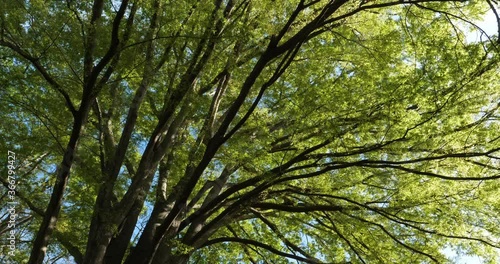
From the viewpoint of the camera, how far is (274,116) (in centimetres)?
635

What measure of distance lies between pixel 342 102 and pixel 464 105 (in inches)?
54.3

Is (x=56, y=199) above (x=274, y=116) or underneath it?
underneath

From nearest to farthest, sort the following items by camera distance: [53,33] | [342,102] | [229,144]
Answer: [53,33] < [342,102] < [229,144]

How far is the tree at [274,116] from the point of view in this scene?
14.0ft

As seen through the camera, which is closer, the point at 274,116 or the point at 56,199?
the point at 56,199

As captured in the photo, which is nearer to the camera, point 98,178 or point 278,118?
point 98,178

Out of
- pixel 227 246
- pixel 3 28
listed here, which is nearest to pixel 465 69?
pixel 3 28

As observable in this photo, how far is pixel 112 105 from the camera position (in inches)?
239

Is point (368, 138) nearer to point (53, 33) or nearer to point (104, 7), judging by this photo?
point (104, 7)

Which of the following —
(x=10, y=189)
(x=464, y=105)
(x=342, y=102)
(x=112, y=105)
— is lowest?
(x=10, y=189)

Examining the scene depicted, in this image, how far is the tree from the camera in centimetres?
428

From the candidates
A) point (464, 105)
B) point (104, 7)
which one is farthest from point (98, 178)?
point (464, 105)

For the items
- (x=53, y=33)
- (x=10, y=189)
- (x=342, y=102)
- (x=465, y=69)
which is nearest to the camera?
(x=465, y=69)

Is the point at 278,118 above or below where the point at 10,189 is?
above
